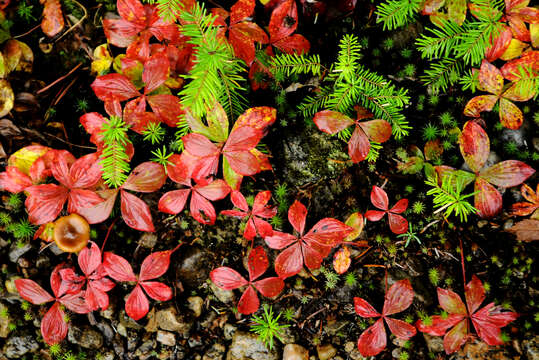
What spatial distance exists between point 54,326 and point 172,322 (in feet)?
3.05

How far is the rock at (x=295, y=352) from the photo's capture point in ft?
9.09

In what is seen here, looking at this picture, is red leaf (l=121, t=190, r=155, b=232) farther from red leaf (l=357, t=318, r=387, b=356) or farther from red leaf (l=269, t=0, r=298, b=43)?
red leaf (l=357, t=318, r=387, b=356)

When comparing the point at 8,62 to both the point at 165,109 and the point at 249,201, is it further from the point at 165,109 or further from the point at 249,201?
the point at 249,201

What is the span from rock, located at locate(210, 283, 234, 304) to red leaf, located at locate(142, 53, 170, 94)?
5.46 ft

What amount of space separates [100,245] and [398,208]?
95.4 inches

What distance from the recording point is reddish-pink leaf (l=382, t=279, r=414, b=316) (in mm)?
2717

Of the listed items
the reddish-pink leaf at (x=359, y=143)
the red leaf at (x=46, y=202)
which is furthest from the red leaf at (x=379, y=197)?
the red leaf at (x=46, y=202)

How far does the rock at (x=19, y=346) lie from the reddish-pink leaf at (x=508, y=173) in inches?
152

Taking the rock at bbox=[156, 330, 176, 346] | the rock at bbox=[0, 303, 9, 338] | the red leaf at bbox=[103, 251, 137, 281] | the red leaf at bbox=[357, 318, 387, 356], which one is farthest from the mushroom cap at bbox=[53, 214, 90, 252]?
the red leaf at bbox=[357, 318, 387, 356]

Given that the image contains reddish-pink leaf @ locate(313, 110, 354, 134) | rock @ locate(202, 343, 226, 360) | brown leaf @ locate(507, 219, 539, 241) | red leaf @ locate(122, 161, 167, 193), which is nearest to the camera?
reddish-pink leaf @ locate(313, 110, 354, 134)

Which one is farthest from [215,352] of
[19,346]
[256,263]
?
[19,346]

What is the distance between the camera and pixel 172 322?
111 inches

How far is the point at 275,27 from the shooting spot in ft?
8.69

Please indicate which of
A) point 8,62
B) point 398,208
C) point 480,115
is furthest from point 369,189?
point 8,62
